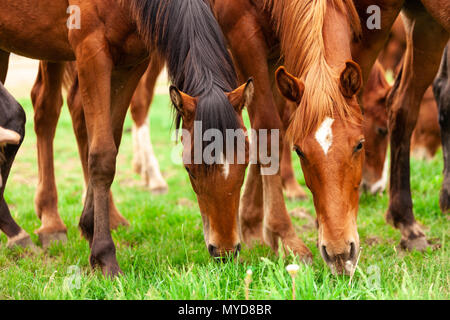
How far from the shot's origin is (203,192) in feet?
11.6

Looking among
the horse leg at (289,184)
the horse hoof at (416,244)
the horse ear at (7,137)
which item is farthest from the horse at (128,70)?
the horse leg at (289,184)

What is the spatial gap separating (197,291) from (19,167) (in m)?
6.85

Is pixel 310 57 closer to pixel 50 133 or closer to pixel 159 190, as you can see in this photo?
pixel 50 133

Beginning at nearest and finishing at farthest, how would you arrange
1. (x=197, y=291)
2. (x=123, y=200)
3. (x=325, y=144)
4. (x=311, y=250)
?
(x=197, y=291), (x=325, y=144), (x=311, y=250), (x=123, y=200)

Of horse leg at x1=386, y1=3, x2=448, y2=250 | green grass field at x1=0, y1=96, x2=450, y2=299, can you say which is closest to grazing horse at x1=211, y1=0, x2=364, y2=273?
green grass field at x1=0, y1=96, x2=450, y2=299

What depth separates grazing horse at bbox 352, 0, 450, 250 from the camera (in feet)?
14.6

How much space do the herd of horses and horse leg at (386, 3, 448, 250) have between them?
0.01 meters

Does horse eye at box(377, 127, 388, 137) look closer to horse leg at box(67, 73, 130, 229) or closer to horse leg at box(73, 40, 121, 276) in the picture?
horse leg at box(67, 73, 130, 229)

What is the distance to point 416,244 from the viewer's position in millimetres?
4793

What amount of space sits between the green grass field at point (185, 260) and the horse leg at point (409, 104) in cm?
21

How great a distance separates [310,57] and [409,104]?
5.99ft

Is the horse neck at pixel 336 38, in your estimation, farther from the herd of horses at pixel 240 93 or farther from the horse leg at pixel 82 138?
the horse leg at pixel 82 138

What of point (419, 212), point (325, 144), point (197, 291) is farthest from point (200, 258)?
point (419, 212)
